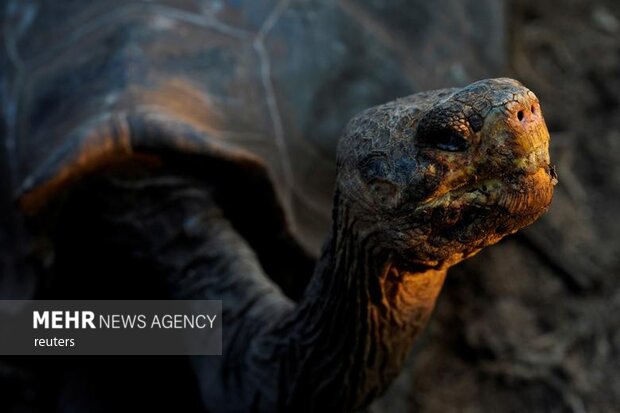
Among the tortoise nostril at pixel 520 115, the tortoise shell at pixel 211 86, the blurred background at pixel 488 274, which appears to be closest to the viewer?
the tortoise nostril at pixel 520 115

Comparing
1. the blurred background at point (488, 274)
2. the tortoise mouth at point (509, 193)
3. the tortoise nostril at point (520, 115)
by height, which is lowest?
the blurred background at point (488, 274)

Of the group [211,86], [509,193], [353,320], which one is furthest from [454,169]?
[211,86]

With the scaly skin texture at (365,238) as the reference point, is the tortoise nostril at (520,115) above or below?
above

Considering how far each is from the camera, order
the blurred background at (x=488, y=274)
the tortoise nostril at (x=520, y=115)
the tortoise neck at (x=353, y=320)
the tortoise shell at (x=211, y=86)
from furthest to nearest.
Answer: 1. the blurred background at (x=488, y=274)
2. the tortoise shell at (x=211, y=86)
3. the tortoise neck at (x=353, y=320)
4. the tortoise nostril at (x=520, y=115)

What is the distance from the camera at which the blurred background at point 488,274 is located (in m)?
2.57

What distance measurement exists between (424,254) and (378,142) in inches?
7.5

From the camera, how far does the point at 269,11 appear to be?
251 cm

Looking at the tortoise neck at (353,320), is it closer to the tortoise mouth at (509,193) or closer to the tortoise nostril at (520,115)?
the tortoise mouth at (509,193)

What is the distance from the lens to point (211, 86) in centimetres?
232

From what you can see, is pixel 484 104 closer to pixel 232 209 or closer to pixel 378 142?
pixel 378 142

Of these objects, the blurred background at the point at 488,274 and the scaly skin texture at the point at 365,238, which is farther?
the blurred background at the point at 488,274

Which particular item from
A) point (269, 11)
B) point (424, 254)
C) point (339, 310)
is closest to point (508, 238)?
point (269, 11)

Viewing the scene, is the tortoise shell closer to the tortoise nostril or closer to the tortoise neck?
the tortoise neck

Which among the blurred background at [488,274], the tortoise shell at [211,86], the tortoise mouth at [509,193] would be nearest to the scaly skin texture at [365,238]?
the tortoise mouth at [509,193]
